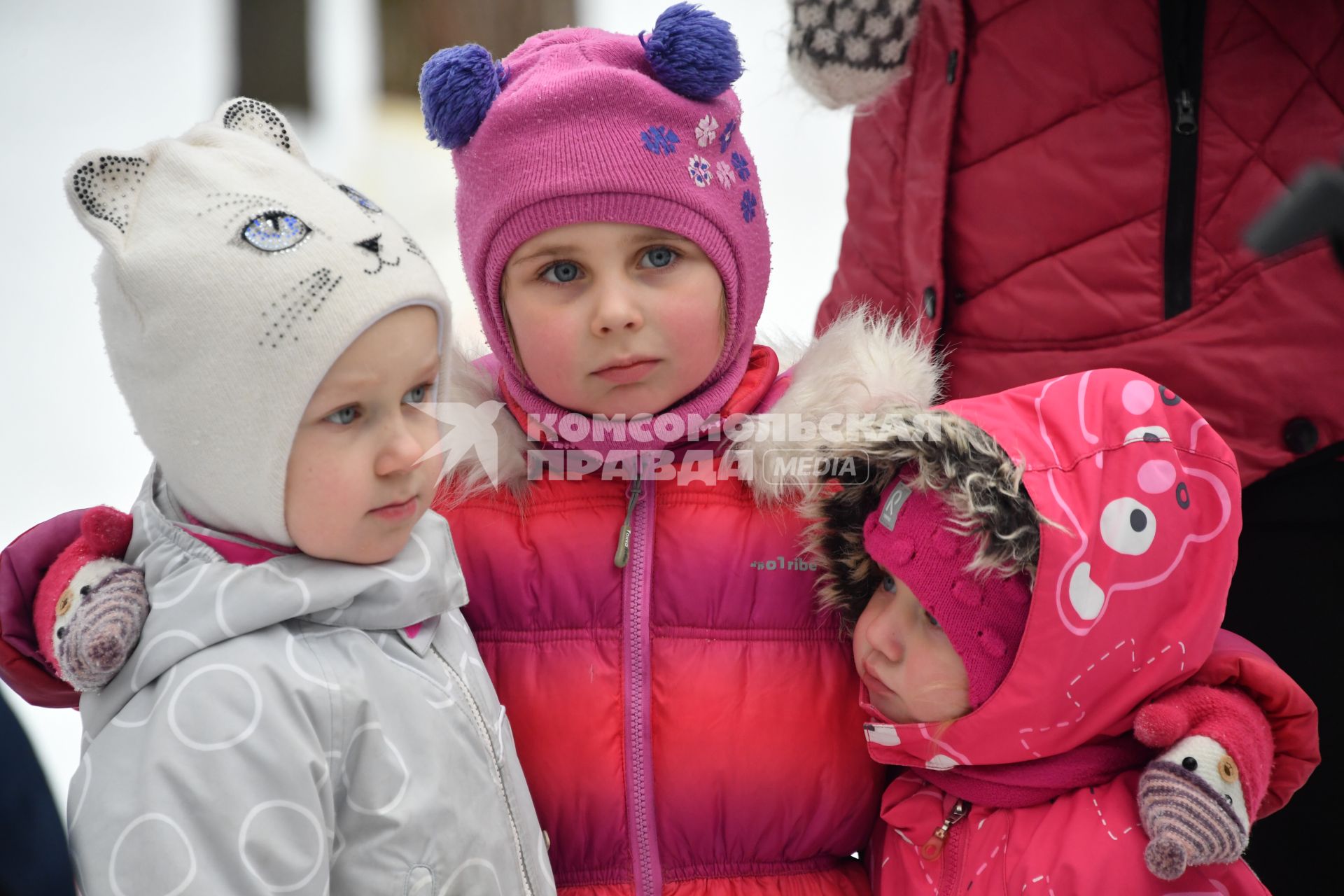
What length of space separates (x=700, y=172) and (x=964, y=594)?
45cm

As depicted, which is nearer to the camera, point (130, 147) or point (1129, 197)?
point (1129, 197)

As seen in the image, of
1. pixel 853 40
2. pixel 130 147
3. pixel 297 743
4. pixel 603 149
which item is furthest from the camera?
pixel 130 147

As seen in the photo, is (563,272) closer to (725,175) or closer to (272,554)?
(725,175)

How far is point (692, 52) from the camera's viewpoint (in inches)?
39.8

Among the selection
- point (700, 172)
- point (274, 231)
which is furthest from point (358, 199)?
point (700, 172)

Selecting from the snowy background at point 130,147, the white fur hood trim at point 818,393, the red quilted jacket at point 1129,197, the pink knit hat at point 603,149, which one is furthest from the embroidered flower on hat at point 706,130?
the snowy background at point 130,147

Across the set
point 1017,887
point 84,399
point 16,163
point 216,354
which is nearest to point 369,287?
point 216,354

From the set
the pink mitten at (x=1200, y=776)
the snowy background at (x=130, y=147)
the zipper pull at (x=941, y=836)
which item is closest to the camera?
the pink mitten at (x=1200, y=776)

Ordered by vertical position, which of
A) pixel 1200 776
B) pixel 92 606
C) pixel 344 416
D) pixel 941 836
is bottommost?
pixel 941 836

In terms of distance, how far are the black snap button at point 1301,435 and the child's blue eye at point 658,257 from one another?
62cm

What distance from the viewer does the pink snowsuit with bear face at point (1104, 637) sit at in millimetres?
868

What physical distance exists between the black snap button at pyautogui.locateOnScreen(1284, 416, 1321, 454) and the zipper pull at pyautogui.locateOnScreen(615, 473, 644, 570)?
622 millimetres

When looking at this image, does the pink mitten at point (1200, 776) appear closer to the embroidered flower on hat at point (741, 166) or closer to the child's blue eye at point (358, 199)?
the embroidered flower on hat at point (741, 166)

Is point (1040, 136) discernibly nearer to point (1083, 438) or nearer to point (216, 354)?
point (1083, 438)
